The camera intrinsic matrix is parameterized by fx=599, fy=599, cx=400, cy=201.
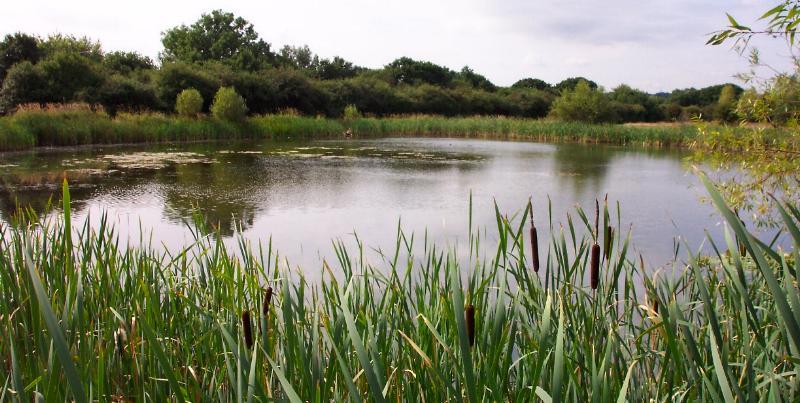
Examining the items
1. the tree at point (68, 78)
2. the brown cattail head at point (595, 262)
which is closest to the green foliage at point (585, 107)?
the tree at point (68, 78)

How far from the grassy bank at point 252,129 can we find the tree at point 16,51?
4644 millimetres

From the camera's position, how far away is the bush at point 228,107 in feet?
51.1

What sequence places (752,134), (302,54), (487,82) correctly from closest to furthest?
(752,134)
(302,54)
(487,82)

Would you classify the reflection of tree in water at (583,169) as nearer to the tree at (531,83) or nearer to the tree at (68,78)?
the tree at (68,78)

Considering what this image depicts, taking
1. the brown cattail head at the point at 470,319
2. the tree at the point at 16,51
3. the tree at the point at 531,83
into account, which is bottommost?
the brown cattail head at the point at 470,319

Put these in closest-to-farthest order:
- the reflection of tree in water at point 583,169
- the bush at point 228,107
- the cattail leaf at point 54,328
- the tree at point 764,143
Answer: the cattail leaf at point 54,328 < the tree at point 764,143 < the reflection of tree in water at point 583,169 < the bush at point 228,107

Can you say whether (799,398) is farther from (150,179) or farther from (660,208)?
(150,179)

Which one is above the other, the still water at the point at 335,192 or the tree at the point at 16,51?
the tree at the point at 16,51

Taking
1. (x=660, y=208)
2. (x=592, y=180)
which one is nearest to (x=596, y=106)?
(x=592, y=180)

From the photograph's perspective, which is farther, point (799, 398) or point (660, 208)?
point (660, 208)

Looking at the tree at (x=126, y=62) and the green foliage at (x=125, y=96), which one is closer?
the green foliage at (x=125, y=96)

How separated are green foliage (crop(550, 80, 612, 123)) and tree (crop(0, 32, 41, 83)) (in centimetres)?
1787

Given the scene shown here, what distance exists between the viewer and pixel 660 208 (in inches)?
235

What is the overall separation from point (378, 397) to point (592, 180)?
794 centimetres
